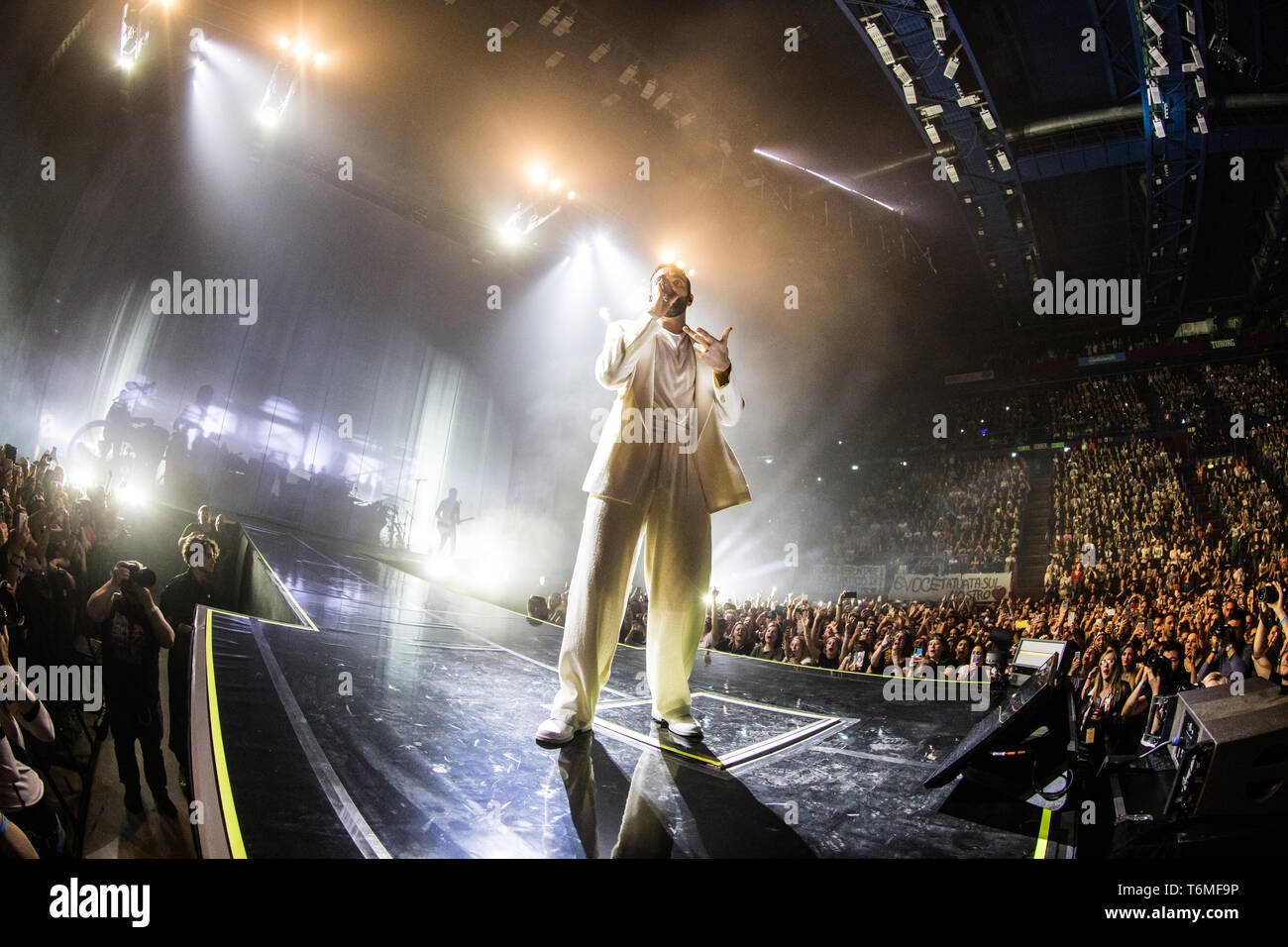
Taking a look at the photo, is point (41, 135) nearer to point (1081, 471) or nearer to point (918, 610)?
point (918, 610)

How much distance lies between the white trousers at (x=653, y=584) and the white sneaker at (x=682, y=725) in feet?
0.08

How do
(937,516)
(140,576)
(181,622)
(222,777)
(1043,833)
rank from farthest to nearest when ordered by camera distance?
(937,516) → (181,622) → (140,576) → (1043,833) → (222,777)

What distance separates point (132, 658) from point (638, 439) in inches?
100

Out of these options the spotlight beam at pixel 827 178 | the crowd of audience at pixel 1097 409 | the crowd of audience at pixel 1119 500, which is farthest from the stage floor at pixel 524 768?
the crowd of audience at pixel 1097 409

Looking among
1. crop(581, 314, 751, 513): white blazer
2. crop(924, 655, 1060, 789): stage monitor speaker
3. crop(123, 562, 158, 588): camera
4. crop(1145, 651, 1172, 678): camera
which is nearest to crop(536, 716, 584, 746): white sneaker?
crop(581, 314, 751, 513): white blazer

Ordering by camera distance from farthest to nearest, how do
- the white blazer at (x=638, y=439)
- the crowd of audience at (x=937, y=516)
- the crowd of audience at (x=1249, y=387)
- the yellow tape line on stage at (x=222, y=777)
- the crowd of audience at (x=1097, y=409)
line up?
the crowd of audience at (x=1097, y=409) → the crowd of audience at (x=937, y=516) → the crowd of audience at (x=1249, y=387) → the white blazer at (x=638, y=439) → the yellow tape line on stage at (x=222, y=777)

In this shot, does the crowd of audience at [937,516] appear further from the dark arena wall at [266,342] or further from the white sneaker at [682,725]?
the white sneaker at [682,725]

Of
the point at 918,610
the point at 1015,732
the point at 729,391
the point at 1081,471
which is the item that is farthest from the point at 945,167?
the point at 1015,732

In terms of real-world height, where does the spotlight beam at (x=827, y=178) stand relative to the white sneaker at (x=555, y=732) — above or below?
above

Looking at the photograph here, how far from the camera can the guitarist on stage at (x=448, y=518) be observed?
10672 mm

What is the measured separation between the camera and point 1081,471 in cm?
1623

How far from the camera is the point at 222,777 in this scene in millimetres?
1416

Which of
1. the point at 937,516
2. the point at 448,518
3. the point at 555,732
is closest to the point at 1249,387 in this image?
the point at 937,516

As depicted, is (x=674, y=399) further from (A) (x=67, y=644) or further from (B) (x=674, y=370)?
(A) (x=67, y=644)
